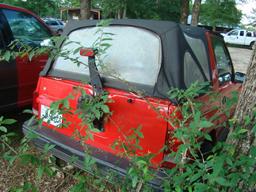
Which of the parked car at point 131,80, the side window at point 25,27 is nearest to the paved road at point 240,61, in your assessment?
the side window at point 25,27

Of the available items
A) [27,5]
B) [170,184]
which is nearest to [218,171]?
[170,184]

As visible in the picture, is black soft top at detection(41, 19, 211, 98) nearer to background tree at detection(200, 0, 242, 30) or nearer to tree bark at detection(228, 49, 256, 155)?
tree bark at detection(228, 49, 256, 155)

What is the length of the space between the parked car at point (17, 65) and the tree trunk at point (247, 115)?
10.1ft

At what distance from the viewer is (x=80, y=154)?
8.61ft

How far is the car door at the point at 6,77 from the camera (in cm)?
389

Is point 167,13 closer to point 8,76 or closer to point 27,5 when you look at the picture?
point 27,5

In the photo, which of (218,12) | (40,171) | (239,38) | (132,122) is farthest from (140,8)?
(40,171)

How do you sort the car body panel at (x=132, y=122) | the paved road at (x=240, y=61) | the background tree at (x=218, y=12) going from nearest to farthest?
the car body panel at (x=132, y=122), the paved road at (x=240, y=61), the background tree at (x=218, y=12)

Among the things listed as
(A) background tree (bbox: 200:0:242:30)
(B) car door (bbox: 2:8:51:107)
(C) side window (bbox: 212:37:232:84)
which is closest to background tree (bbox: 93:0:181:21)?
(A) background tree (bbox: 200:0:242:30)

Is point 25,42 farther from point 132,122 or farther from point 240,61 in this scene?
point 240,61

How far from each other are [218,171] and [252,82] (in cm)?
60

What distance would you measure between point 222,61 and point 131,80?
54.2 inches

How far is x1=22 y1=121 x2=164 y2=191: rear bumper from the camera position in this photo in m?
2.33

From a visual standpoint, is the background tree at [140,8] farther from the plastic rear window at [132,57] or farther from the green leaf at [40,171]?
the green leaf at [40,171]
